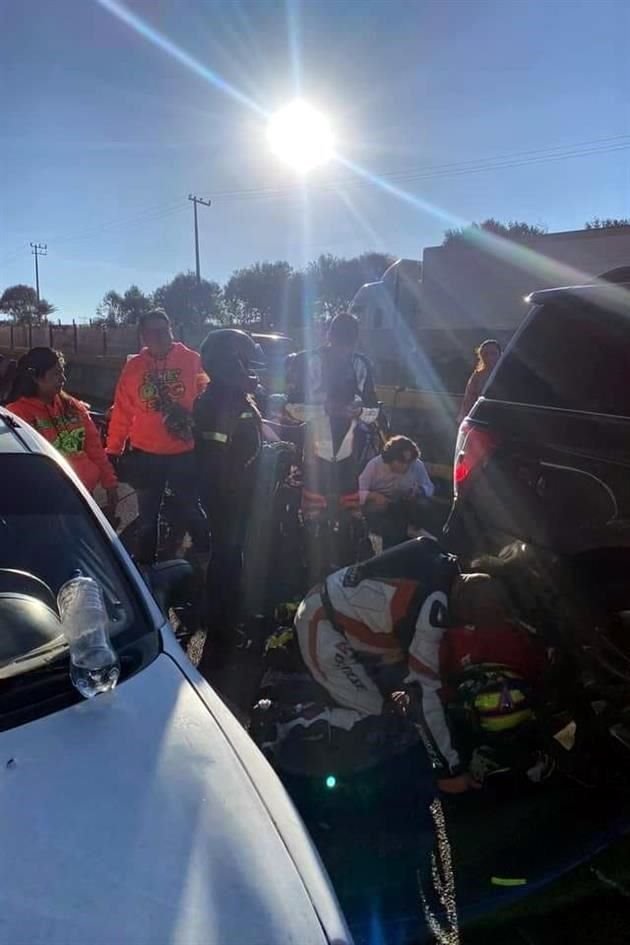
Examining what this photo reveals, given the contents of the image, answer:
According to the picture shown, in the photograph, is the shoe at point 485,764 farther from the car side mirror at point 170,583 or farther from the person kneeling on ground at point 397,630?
the car side mirror at point 170,583

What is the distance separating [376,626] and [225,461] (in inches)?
60.8

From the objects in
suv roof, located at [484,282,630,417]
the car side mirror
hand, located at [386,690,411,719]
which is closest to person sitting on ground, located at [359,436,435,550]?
suv roof, located at [484,282,630,417]

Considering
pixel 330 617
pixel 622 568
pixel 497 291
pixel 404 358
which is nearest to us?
pixel 622 568

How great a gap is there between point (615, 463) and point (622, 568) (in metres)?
0.37

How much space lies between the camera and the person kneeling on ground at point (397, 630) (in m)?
2.72

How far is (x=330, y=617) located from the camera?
9.88 feet

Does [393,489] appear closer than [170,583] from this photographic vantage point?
No

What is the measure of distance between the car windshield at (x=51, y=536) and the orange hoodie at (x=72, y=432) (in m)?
1.76

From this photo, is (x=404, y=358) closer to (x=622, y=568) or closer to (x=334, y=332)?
(x=334, y=332)

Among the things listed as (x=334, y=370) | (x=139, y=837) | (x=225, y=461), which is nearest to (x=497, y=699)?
(x=139, y=837)

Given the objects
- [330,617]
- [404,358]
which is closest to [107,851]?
[330,617]

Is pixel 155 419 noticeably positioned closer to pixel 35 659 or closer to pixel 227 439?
pixel 227 439

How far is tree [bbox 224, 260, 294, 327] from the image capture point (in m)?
75.8

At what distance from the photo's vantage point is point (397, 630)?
114 inches
